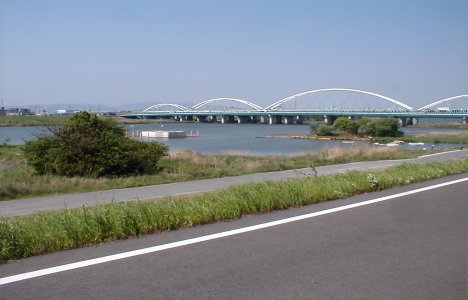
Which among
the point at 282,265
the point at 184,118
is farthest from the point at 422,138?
the point at 184,118

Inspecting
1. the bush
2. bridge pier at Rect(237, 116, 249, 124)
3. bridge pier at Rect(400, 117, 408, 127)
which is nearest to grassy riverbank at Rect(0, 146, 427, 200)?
the bush

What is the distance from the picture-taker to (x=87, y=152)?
23.7 meters

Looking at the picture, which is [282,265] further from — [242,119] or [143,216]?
[242,119]

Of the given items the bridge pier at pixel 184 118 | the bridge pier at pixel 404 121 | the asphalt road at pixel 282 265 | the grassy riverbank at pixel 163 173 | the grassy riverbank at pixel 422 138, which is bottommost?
the grassy riverbank at pixel 422 138

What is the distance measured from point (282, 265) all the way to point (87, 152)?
19465 millimetres

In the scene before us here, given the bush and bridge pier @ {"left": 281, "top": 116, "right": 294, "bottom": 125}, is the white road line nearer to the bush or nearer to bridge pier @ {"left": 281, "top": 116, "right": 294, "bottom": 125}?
the bush

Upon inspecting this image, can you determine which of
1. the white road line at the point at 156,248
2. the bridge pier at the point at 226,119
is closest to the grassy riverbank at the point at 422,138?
the white road line at the point at 156,248

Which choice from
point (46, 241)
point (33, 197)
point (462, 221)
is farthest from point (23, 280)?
point (33, 197)

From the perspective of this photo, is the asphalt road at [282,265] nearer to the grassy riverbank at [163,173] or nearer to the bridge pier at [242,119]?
the grassy riverbank at [163,173]

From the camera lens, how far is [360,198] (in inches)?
424

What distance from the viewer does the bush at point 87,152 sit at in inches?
918

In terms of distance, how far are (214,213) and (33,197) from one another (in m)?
10.9

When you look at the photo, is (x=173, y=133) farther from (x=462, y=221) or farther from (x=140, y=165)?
(x=462, y=221)

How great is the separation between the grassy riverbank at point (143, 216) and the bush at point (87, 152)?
47.0 feet
